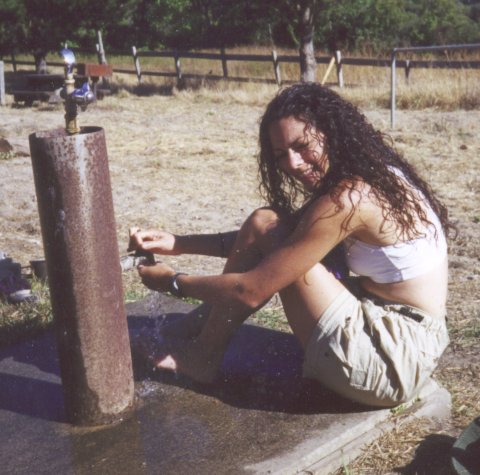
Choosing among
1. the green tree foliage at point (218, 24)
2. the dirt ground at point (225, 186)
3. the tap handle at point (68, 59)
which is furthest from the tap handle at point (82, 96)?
the green tree foliage at point (218, 24)

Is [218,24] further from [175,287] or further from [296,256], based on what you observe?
[296,256]

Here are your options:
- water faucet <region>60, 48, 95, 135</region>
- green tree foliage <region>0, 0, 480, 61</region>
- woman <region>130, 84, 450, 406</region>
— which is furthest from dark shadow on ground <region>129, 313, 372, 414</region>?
green tree foliage <region>0, 0, 480, 61</region>

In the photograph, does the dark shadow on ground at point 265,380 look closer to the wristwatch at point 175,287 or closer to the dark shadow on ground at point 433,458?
the dark shadow on ground at point 433,458

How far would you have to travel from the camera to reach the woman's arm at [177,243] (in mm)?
2824

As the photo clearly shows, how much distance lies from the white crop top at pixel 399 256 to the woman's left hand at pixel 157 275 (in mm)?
617

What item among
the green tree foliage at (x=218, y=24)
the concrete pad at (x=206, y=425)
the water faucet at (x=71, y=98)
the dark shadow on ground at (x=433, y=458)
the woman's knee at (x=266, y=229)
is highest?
the green tree foliage at (x=218, y=24)

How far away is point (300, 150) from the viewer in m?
2.47

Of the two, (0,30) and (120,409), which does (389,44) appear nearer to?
(0,30)

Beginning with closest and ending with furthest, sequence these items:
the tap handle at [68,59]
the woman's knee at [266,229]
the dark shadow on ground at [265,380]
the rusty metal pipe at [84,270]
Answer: the rusty metal pipe at [84,270]
the tap handle at [68,59]
the woman's knee at [266,229]
the dark shadow on ground at [265,380]

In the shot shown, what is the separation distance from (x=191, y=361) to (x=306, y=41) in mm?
15669

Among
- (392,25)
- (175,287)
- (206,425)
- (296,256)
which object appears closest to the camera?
(296,256)

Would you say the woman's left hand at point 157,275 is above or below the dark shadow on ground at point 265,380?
above

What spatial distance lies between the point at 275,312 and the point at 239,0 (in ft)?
62.1

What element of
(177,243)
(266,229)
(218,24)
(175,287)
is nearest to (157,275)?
(175,287)
